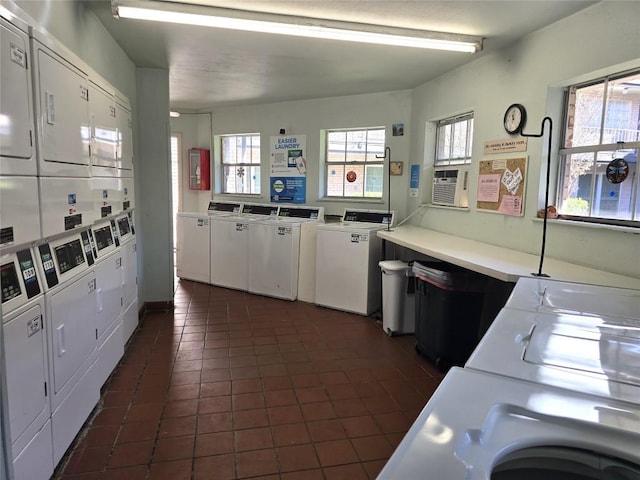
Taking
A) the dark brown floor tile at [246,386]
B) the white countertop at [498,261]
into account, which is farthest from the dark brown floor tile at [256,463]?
the white countertop at [498,261]

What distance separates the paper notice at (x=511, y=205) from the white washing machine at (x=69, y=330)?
3.18 metres

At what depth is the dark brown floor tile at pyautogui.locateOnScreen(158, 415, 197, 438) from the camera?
2.49m

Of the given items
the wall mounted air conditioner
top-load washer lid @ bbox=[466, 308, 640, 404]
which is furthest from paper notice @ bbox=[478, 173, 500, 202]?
top-load washer lid @ bbox=[466, 308, 640, 404]

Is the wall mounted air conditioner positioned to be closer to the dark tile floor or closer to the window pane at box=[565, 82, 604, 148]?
the window pane at box=[565, 82, 604, 148]

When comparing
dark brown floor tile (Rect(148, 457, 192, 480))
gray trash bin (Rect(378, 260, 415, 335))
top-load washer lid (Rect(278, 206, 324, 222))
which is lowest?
dark brown floor tile (Rect(148, 457, 192, 480))

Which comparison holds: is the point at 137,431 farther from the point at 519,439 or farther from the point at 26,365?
the point at 519,439

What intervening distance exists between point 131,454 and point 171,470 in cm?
29

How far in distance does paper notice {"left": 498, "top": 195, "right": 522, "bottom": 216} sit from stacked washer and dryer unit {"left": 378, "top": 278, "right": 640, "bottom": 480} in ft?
6.96

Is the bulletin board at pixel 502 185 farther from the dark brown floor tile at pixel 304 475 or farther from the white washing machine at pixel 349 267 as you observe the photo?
the dark brown floor tile at pixel 304 475

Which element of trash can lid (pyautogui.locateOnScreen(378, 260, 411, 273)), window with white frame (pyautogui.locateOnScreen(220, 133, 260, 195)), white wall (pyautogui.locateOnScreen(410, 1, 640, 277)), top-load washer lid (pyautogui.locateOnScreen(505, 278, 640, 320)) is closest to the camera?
top-load washer lid (pyautogui.locateOnScreen(505, 278, 640, 320))

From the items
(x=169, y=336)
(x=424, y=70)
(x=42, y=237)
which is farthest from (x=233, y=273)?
(x=42, y=237)

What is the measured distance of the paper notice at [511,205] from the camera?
343cm

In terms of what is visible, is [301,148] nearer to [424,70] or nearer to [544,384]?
[424,70]

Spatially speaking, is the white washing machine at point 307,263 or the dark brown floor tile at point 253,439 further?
the white washing machine at point 307,263
